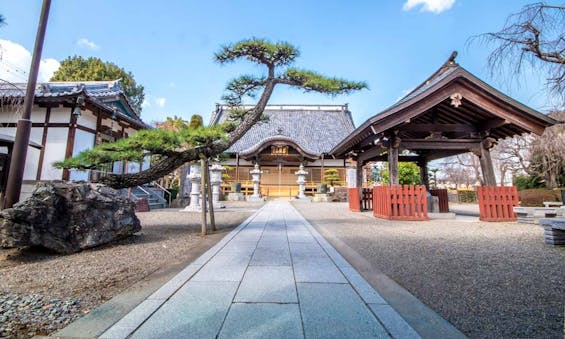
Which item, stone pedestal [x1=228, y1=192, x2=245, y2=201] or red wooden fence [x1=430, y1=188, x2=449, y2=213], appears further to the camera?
stone pedestal [x1=228, y1=192, x2=245, y2=201]

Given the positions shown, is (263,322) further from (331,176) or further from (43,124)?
(331,176)

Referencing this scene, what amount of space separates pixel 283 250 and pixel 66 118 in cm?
1120

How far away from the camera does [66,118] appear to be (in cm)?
959

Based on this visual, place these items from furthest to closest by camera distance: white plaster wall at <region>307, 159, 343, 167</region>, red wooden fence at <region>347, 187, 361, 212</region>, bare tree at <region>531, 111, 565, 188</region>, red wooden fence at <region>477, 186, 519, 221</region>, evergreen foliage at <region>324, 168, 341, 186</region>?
white plaster wall at <region>307, 159, 343, 167</region>
evergreen foliage at <region>324, 168, 341, 186</region>
bare tree at <region>531, 111, 565, 188</region>
red wooden fence at <region>347, 187, 361, 212</region>
red wooden fence at <region>477, 186, 519, 221</region>

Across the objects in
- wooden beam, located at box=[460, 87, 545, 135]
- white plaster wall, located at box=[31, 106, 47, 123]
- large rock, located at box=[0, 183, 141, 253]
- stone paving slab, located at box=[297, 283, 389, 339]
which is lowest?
stone paving slab, located at box=[297, 283, 389, 339]

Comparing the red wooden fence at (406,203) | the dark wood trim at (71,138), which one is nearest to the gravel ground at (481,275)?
the red wooden fence at (406,203)

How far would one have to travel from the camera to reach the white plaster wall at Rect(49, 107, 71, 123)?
9.57 m

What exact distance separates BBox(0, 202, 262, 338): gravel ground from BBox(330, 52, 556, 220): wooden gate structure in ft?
19.9

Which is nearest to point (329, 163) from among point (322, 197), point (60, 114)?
point (322, 197)

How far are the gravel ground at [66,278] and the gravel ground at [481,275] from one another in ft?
9.32

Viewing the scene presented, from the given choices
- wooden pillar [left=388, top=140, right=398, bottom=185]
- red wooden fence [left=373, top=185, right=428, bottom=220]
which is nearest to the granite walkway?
red wooden fence [left=373, top=185, right=428, bottom=220]

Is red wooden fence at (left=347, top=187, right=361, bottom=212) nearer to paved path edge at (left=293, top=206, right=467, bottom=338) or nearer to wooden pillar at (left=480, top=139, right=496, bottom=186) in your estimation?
wooden pillar at (left=480, top=139, right=496, bottom=186)

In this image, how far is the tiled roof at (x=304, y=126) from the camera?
886 inches

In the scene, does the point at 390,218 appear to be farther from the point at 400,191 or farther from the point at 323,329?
the point at 323,329
